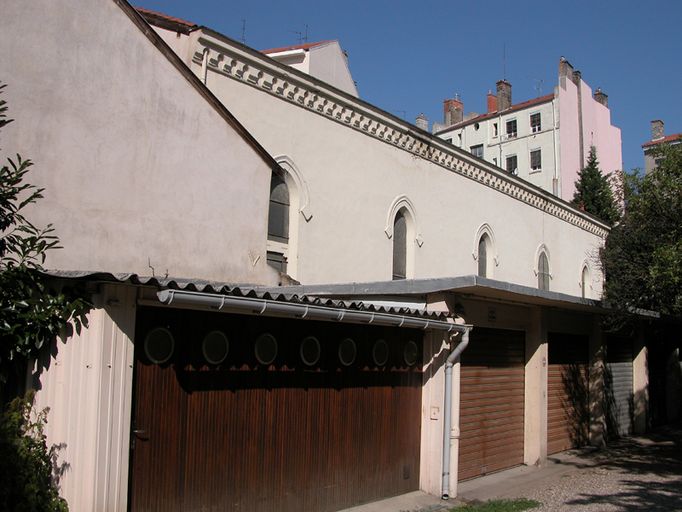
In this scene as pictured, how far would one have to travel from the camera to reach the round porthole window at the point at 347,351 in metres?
9.30

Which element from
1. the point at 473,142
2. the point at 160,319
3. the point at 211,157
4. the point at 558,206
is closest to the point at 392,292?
the point at 211,157

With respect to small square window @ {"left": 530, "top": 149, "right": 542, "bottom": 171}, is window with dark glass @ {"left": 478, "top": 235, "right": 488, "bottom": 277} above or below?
below

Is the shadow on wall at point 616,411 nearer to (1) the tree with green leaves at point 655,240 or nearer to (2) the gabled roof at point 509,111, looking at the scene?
(1) the tree with green leaves at point 655,240

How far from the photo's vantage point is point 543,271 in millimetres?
25016

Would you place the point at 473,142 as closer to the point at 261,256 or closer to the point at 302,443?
the point at 261,256

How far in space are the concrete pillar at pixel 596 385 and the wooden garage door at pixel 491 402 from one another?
11.4 feet

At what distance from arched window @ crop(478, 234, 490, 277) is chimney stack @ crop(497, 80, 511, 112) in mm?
35137

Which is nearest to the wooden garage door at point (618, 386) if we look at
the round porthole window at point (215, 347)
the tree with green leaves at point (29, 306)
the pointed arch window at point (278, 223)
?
the pointed arch window at point (278, 223)

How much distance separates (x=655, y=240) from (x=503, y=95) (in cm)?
4351

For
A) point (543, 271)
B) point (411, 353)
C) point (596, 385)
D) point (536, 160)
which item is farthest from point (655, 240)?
point (536, 160)

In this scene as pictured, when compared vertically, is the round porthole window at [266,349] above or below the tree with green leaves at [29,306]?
below

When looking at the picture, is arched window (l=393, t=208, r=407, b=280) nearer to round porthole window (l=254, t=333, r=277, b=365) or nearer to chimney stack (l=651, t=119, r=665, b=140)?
round porthole window (l=254, t=333, r=277, b=365)

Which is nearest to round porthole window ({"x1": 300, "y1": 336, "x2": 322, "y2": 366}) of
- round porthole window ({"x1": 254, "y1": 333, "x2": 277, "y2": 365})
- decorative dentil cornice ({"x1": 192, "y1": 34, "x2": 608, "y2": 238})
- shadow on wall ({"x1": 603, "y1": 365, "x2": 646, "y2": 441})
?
round porthole window ({"x1": 254, "y1": 333, "x2": 277, "y2": 365})

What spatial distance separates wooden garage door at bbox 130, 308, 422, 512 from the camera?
273 inches
